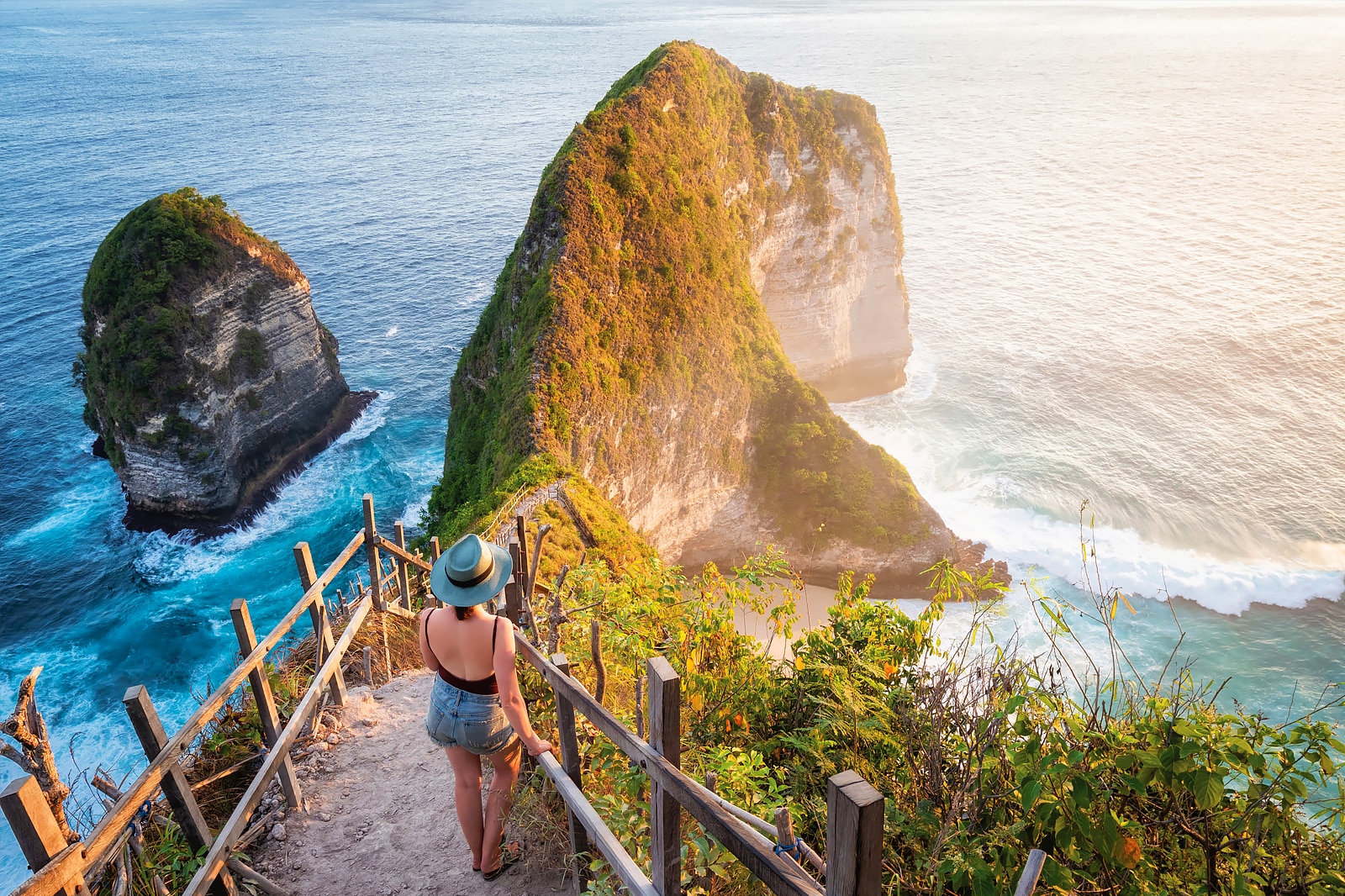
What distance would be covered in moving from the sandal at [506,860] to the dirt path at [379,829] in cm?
5

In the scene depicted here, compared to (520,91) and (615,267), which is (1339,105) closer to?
(520,91)

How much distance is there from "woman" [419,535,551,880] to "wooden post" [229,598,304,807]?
2.13 metres

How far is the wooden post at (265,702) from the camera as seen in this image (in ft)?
20.1

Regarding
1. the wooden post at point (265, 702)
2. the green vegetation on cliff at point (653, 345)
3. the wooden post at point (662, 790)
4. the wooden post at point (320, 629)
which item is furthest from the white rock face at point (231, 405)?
the wooden post at point (662, 790)

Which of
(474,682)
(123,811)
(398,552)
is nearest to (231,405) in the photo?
(398,552)

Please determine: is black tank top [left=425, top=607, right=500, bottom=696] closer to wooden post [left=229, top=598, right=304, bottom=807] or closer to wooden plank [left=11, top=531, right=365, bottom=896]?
wooden plank [left=11, top=531, right=365, bottom=896]

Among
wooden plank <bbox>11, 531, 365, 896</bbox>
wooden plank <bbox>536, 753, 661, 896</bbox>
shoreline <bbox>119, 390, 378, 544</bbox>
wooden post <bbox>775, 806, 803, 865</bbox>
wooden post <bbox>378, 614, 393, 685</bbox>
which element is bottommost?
shoreline <bbox>119, 390, 378, 544</bbox>

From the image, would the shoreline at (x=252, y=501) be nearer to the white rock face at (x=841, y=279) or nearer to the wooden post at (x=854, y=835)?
the white rock face at (x=841, y=279)

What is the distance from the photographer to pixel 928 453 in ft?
138

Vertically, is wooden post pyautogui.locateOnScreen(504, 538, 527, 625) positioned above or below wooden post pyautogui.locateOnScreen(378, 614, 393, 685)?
above

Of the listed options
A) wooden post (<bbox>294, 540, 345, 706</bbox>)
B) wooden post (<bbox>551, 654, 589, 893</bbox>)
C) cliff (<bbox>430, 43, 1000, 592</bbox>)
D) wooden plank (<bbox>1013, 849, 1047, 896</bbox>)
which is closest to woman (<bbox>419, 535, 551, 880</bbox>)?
wooden post (<bbox>551, 654, 589, 893</bbox>)

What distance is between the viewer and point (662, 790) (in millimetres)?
3879

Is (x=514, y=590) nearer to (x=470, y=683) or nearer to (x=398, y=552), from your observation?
(x=470, y=683)

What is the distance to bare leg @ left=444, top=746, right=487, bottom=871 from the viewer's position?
5.05m
